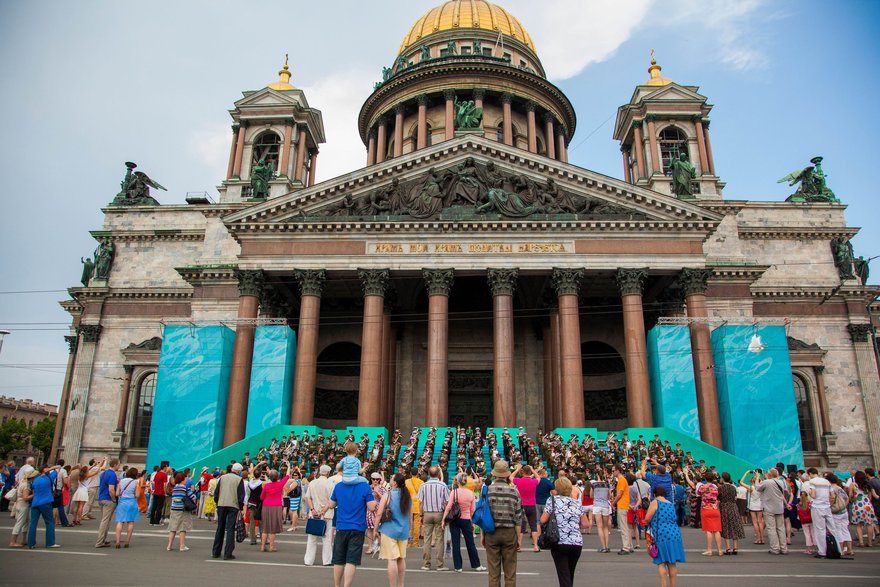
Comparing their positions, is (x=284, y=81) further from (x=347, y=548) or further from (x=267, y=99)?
(x=347, y=548)

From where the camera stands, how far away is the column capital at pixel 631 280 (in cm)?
3056

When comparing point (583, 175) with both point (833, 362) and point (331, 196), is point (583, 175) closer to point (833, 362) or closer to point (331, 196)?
point (331, 196)

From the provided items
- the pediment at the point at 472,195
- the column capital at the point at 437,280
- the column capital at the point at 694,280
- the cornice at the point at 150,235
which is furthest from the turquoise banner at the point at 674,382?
the cornice at the point at 150,235

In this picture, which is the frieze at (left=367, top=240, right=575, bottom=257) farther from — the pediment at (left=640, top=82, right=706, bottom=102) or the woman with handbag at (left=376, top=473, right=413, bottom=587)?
the woman with handbag at (left=376, top=473, right=413, bottom=587)

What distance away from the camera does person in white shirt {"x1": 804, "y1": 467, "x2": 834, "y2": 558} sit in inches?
524

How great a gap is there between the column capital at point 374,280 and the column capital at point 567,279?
803 centimetres

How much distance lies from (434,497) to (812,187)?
41.7 meters

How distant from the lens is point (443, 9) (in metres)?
57.7

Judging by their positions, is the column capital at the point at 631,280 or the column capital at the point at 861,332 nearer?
the column capital at the point at 631,280

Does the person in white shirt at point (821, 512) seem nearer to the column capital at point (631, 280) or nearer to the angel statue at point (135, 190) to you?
the column capital at point (631, 280)

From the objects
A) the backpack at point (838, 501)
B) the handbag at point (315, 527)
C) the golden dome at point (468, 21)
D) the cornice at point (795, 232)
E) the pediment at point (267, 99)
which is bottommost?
the handbag at point (315, 527)

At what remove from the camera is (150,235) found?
42.5 metres

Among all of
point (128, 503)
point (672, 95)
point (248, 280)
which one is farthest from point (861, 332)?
point (128, 503)

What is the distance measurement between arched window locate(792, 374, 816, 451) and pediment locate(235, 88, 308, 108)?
117 feet
